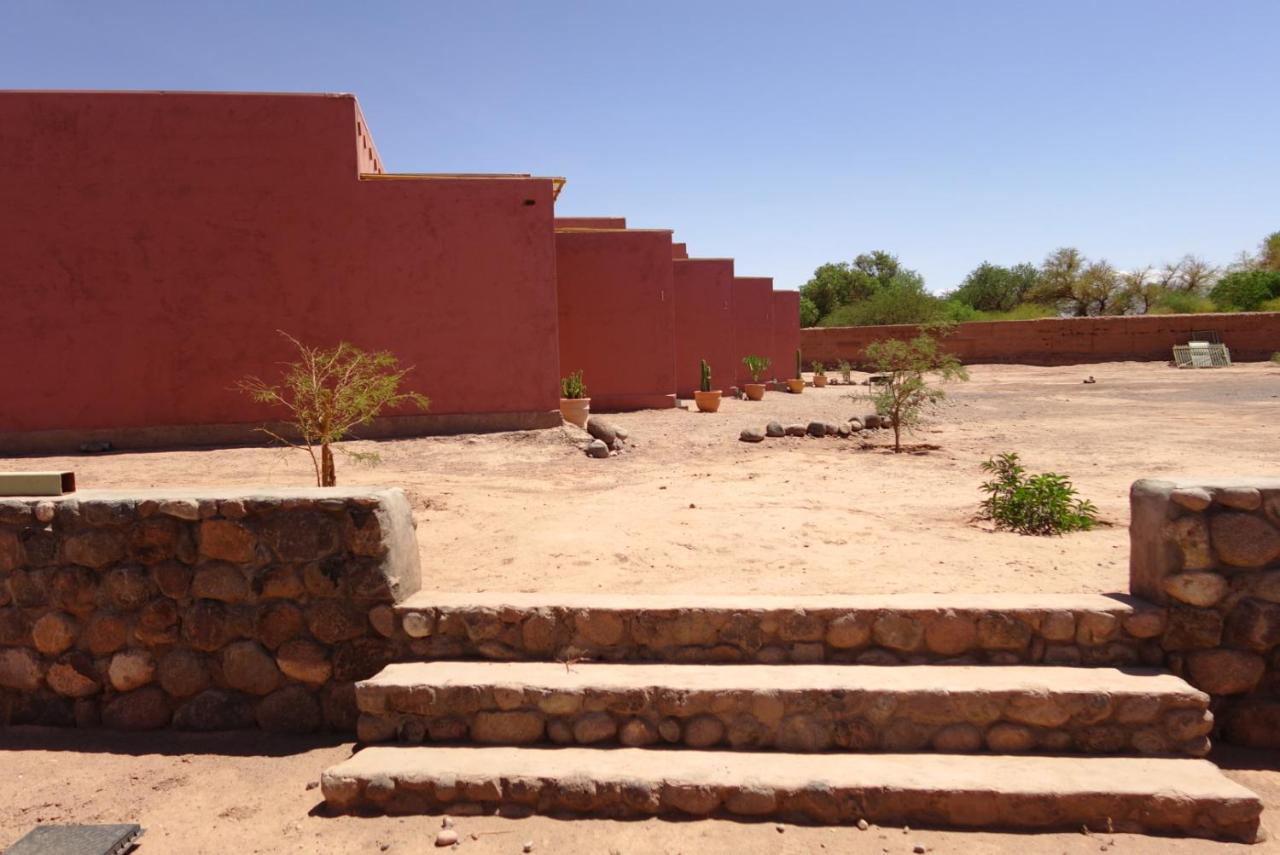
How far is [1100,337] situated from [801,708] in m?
26.4

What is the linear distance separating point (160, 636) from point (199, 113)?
1034 centimetres

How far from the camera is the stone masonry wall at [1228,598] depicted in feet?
10.9

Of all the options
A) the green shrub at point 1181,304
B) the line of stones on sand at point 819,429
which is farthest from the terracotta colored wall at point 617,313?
the green shrub at point 1181,304

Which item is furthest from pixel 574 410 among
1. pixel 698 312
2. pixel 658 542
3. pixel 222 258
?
pixel 658 542

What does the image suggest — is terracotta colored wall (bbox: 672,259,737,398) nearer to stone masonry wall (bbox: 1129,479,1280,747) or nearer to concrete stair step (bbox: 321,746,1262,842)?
stone masonry wall (bbox: 1129,479,1280,747)

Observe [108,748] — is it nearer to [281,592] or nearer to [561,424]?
[281,592]

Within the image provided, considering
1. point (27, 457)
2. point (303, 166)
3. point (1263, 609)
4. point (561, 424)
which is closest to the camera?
point (1263, 609)

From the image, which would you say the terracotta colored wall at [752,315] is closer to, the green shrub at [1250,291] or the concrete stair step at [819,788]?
the concrete stair step at [819,788]

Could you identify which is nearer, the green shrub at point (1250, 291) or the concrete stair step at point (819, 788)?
the concrete stair step at point (819, 788)

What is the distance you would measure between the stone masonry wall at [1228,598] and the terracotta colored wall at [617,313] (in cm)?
1274

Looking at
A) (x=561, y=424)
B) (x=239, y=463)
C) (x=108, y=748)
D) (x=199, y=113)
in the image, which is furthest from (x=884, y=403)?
(x=199, y=113)

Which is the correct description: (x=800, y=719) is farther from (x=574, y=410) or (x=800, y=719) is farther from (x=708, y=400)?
(x=708, y=400)

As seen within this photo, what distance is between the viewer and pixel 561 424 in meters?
12.6

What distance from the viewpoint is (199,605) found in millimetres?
3789
